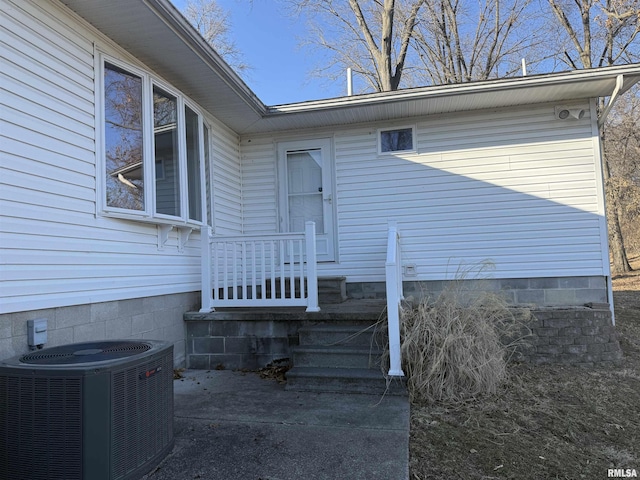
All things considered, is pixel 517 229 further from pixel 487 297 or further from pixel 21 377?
pixel 21 377

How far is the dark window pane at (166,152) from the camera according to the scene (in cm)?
402

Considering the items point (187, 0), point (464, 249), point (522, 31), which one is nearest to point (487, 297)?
point (464, 249)

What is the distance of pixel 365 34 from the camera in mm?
11602

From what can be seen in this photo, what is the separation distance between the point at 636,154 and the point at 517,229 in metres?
11.7

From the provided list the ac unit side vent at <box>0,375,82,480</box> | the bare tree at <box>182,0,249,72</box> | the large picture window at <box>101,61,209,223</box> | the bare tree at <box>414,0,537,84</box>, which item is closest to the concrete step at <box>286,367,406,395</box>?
the ac unit side vent at <box>0,375,82,480</box>

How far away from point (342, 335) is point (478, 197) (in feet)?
9.42

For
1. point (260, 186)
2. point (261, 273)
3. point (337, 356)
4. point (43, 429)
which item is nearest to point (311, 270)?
point (261, 273)

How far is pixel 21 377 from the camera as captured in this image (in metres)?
1.99

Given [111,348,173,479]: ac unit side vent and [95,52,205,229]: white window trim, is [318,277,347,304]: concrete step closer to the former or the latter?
[95,52,205,229]: white window trim

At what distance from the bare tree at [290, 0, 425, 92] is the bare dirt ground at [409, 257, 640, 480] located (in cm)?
903

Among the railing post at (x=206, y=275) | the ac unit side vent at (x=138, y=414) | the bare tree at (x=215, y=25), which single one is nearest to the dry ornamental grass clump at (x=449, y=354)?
the ac unit side vent at (x=138, y=414)

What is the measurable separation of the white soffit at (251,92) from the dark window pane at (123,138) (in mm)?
340

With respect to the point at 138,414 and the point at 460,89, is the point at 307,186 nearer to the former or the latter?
Result: the point at 460,89

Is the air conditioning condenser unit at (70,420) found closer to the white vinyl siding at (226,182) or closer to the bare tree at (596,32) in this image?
the white vinyl siding at (226,182)
